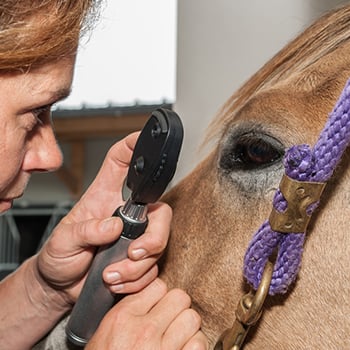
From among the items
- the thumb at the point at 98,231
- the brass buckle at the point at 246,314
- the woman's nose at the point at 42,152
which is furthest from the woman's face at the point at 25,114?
the brass buckle at the point at 246,314

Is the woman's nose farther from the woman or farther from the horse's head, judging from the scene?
the horse's head

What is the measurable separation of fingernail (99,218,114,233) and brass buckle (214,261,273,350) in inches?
8.0

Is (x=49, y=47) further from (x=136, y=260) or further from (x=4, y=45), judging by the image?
(x=136, y=260)

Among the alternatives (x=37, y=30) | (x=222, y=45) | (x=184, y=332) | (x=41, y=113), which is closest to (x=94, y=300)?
(x=184, y=332)

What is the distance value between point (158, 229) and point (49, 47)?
30 centimetres

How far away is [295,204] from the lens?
3.02 ft

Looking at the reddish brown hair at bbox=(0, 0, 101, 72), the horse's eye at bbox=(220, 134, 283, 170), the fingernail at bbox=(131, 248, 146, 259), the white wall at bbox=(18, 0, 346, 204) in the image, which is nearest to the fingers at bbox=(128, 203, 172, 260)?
the fingernail at bbox=(131, 248, 146, 259)

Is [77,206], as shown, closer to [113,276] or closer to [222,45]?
[113,276]

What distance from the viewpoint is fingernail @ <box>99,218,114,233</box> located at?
1022mm

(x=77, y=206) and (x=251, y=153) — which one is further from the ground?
(x=251, y=153)

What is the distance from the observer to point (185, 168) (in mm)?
1815

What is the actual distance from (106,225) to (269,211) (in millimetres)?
224

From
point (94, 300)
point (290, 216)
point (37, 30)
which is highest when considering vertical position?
point (37, 30)

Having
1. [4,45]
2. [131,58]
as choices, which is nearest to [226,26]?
[4,45]
